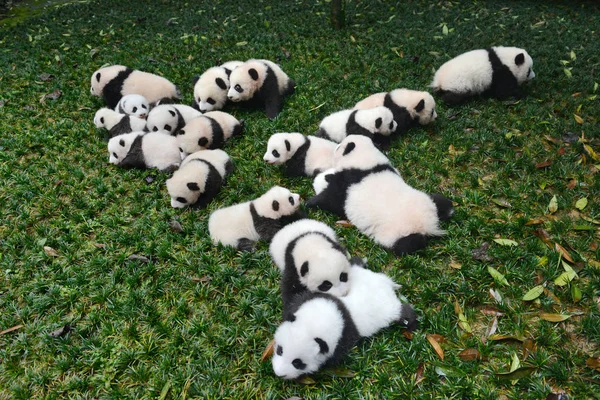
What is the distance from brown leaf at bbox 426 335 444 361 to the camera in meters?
3.20

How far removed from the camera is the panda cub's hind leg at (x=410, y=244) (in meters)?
4.05

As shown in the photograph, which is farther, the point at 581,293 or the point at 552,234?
the point at 552,234

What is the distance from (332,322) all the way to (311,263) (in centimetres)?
56

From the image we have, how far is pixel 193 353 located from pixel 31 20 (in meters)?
12.2

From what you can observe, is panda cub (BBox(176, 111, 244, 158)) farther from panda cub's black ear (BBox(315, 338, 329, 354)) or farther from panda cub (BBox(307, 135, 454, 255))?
panda cub's black ear (BBox(315, 338, 329, 354))

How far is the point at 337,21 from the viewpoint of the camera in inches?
389

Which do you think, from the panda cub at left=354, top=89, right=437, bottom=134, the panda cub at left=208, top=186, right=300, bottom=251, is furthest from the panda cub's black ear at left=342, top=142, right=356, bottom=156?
the panda cub at left=354, top=89, right=437, bottom=134

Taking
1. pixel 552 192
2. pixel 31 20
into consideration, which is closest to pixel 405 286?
pixel 552 192

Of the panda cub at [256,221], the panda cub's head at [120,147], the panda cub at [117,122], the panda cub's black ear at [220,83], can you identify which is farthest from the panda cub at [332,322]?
the panda cub's black ear at [220,83]

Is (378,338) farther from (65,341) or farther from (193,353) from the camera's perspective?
(65,341)

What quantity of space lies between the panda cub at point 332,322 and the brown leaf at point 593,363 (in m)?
1.19

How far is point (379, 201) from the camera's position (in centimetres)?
430

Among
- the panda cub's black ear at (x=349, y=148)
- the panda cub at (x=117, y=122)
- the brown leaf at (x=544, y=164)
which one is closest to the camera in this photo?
the panda cub's black ear at (x=349, y=148)

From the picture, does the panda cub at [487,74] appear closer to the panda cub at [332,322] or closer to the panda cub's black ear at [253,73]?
the panda cub's black ear at [253,73]
